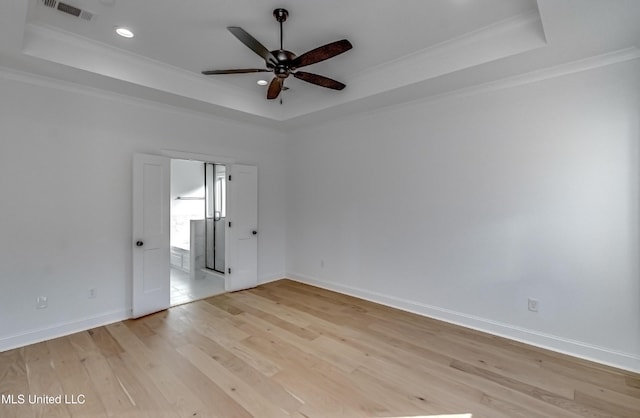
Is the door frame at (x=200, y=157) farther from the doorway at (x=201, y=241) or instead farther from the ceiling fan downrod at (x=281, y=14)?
the ceiling fan downrod at (x=281, y=14)

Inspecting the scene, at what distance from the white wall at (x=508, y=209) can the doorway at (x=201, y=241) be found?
252cm

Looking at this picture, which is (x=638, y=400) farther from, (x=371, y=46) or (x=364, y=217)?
(x=371, y=46)

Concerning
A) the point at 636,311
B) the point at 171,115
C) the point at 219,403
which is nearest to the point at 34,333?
the point at 219,403

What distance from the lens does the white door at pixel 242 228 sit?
15.6ft

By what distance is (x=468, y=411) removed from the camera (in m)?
2.08

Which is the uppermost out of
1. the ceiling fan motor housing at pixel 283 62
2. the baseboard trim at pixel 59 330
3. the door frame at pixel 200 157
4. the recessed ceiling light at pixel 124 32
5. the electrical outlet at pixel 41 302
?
the recessed ceiling light at pixel 124 32

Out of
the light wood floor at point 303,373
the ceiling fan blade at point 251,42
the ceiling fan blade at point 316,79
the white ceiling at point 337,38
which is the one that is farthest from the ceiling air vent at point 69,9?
the light wood floor at point 303,373

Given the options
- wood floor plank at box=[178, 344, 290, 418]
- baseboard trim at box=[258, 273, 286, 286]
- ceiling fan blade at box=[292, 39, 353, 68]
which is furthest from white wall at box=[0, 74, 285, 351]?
ceiling fan blade at box=[292, 39, 353, 68]

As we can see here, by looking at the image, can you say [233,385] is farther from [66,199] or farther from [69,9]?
[69,9]

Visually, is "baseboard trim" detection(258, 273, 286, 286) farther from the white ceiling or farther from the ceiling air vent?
the ceiling air vent

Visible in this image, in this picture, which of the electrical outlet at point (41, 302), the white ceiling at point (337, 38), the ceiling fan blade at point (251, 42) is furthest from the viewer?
the electrical outlet at point (41, 302)

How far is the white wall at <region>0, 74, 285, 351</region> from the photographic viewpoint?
9.76 ft

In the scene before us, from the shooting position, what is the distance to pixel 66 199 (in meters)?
3.28

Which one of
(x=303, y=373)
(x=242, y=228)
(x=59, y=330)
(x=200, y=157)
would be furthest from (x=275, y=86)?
(x=59, y=330)
